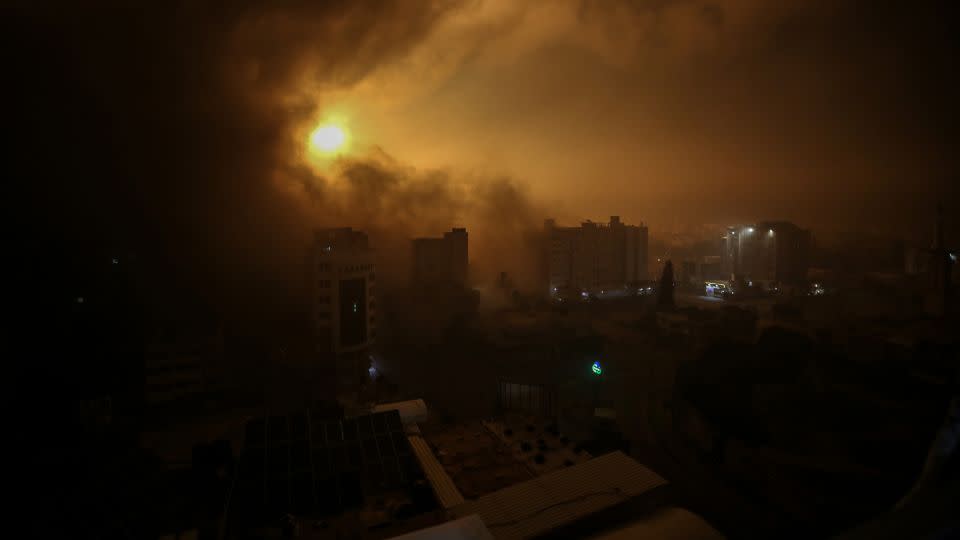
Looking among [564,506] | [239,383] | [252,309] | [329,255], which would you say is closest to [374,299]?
[329,255]

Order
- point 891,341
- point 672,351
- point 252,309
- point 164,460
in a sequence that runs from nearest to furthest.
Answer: point 164,460, point 891,341, point 672,351, point 252,309

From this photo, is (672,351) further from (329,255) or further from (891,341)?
(329,255)

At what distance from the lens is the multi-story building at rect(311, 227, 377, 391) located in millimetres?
20281

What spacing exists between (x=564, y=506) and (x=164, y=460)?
1135cm

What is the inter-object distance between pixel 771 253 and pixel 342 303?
87.6 feet

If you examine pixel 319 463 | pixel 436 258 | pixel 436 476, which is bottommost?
pixel 436 476

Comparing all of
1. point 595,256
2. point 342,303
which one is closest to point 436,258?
point 342,303

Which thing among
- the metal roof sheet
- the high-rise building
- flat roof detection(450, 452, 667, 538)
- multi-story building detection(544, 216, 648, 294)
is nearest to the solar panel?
the metal roof sheet

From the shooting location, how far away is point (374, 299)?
894 inches

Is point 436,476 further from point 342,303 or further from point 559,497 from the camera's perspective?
point 342,303

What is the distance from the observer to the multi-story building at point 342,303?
20.3 meters

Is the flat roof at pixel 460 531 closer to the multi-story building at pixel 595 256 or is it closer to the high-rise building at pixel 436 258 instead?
the high-rise building at pixel 436 258

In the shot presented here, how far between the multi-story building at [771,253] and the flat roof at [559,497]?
25717mm

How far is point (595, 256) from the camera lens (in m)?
33.5
